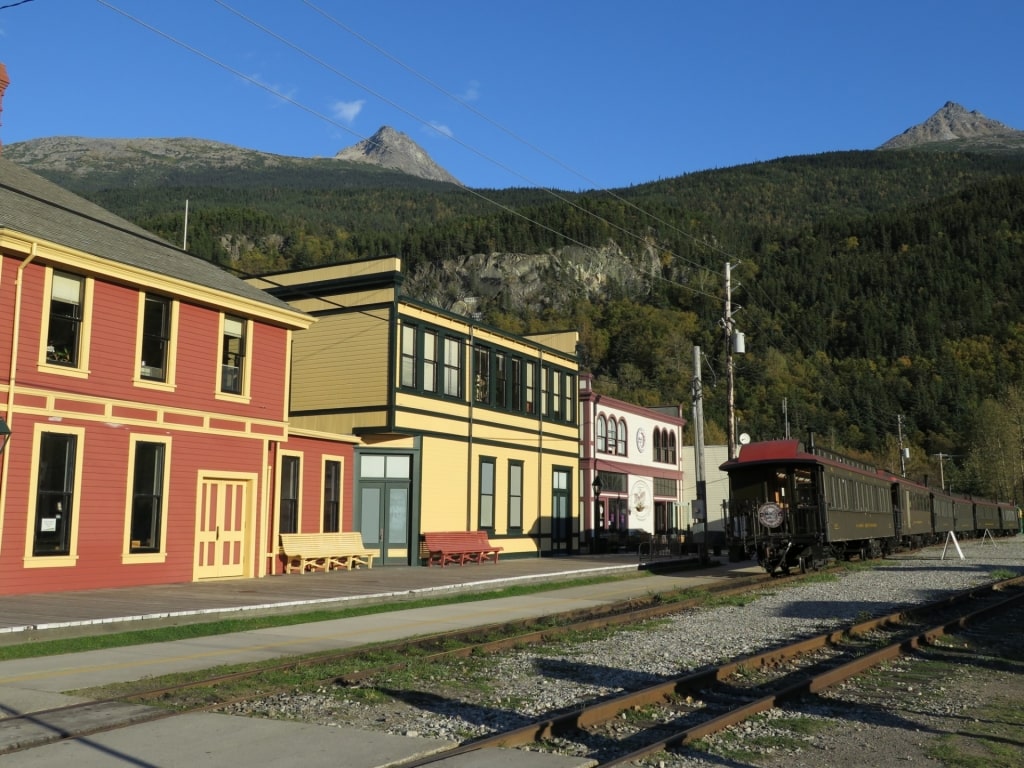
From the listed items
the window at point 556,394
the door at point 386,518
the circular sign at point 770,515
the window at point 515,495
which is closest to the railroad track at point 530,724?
the circular sign at point 770,515

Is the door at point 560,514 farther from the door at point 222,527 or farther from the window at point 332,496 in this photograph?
the door at point 222,527

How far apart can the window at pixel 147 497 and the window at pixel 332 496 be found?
237 inches

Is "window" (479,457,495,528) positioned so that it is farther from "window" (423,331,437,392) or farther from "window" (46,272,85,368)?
"window" (46,272,85,368)

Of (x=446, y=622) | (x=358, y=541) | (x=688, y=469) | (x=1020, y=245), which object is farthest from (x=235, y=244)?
(x=1020, y=245)

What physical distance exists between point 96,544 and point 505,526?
16.1m

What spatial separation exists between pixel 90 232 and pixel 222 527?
277 inches

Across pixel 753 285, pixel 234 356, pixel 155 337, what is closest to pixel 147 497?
pixel 155 337

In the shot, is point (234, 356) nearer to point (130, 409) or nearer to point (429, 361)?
point (130, 409)

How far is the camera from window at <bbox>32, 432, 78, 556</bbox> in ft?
55.9

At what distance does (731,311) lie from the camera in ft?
112

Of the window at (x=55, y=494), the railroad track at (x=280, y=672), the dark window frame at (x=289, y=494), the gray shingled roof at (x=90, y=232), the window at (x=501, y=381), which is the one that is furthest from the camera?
the window at (x=501, y=381)

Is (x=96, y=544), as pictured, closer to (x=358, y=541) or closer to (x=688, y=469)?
(x=358, y=541)

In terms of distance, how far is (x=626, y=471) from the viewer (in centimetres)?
4125

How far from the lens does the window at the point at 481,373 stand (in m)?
31.0
